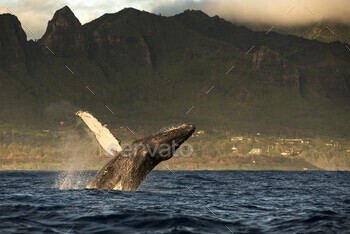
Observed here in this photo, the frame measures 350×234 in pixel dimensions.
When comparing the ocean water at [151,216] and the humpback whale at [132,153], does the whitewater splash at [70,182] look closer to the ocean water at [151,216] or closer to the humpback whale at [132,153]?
the humpback whale at [132,153]

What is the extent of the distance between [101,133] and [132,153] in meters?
1.20

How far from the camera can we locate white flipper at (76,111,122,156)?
14.4 metres

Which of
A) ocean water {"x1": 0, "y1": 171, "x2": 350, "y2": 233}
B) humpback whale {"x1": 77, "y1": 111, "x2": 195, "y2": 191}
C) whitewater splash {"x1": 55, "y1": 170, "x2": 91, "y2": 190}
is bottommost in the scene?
ocean water {"x1": 0, "y1": 171, "x2": 350, "y2": 233}

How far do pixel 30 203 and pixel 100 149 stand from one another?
2649 mm

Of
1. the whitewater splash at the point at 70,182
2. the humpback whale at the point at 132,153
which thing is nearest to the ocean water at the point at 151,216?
the humpback whale at the point at 132,153

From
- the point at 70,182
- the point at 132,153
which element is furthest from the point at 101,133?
the point at 70,182

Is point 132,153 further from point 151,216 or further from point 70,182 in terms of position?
point 70,182

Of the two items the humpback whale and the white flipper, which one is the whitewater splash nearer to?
the humpback whale

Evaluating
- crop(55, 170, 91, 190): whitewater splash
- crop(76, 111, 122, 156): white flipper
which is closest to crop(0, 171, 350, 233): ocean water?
crop(76, 111, 122, 156): white flipper

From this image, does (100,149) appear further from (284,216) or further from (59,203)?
(284,216)

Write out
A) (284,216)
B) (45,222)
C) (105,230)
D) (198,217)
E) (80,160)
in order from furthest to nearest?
1. (80,160)
2. (284,216)
3. (198,217)
4. (45,222)
5. (105,230)

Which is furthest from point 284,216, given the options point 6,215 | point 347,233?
point 6,215

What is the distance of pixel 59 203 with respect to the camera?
14.2 m

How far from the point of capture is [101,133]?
14.4 m
